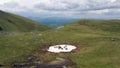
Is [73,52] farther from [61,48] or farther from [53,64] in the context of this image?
[53,64]

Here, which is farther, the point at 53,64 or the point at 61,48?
the point at 61,48

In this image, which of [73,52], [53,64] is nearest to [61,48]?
[73,52]

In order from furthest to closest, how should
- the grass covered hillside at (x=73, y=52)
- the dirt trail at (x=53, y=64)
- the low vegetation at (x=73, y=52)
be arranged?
the low vegetation at (x=73, y=52)
the grass covered hillside at (x=73, y=52)
the dirt trail at (x=53, y=64)

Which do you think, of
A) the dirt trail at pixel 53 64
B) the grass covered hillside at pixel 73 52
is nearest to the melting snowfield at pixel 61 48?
the grass covered hillside at pixel 73 52

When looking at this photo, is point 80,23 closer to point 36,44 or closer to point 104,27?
point 104,27

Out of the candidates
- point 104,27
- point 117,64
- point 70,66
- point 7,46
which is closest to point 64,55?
point 70,66

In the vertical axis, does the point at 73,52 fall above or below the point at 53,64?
above

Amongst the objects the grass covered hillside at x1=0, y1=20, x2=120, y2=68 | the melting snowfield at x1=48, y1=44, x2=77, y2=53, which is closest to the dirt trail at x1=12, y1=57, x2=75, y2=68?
the grass covered hillside at x1=0, y1=20, x2=120, y2=68

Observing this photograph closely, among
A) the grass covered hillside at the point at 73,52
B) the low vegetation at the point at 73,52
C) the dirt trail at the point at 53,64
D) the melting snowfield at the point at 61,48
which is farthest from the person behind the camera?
the melting snowfield at the point at 61,48

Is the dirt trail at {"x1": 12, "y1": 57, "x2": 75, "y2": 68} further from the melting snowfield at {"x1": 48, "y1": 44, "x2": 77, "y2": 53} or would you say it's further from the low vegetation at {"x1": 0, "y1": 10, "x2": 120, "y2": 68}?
the melting snowfield at {"x1": 48, "y1": 44, "x2": 77, "y2": 53}

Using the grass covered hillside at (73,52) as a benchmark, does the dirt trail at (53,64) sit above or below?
below

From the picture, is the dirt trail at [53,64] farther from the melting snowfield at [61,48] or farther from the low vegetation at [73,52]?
the melting snowfield at [61,48]
